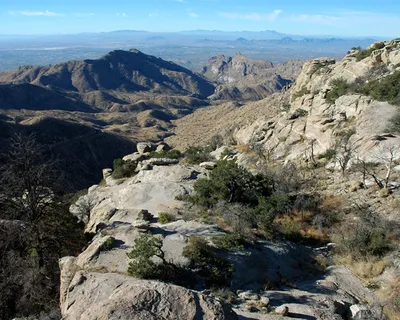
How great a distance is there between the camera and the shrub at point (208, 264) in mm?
10945

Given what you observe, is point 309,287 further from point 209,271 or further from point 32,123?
point 32,123

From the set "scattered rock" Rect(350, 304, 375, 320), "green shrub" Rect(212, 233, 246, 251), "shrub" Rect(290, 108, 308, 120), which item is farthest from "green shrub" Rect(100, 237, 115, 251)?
"shrub" Rect(290, 108, 308, 120)

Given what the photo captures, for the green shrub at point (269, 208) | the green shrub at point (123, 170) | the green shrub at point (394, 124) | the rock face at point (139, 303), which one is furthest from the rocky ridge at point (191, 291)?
the green shrub at point (123, 170)

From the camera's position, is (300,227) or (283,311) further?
(300,227)

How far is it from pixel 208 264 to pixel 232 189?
8.81 metres

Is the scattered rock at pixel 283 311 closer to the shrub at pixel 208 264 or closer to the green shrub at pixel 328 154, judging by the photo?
the shrub at pixel 208 264

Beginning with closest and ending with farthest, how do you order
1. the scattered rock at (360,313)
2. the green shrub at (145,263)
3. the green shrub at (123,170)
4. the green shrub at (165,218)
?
the scattered rock at (360,313)
the green shrub at (145,263)
the green shrub at (165,218)
the green shrub at (123,170)

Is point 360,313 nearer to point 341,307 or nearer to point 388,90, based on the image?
point 341,307

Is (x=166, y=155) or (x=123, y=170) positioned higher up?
(x=166, y=155)

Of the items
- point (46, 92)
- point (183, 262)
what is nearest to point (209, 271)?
point (183, 262)

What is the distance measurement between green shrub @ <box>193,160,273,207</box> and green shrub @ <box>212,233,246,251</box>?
645 centimetres

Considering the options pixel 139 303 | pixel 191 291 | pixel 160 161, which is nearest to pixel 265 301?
pixel 191 291

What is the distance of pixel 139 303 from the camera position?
7625 millimetres

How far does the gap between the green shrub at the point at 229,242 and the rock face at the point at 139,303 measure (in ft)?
14.8
